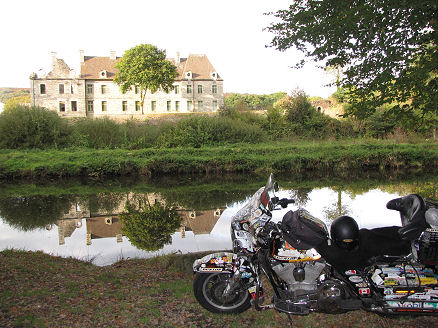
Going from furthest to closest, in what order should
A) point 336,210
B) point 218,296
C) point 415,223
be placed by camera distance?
1. point 336,210
2. point 218,296
3. point 415,223

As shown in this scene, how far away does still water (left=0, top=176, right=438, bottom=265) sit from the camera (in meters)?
7.02

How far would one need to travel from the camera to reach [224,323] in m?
3.46

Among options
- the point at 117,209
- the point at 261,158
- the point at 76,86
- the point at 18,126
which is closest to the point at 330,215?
the point at 117,209

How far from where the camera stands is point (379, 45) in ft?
20.2

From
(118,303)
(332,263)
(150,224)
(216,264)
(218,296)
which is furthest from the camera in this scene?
(150,224)

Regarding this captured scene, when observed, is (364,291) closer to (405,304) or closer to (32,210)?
(405,304)

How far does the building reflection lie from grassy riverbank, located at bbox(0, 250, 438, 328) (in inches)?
107

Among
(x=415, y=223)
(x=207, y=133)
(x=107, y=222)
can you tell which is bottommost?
(x=107, y=222)

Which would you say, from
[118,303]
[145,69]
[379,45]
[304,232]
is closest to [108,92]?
[145,69]

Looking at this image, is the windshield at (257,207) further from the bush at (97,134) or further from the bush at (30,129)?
the bush at (30,129)

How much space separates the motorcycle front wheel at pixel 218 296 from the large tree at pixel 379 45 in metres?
4.50

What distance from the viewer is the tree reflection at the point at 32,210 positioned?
921 centimetres

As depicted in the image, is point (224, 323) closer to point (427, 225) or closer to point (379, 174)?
point (427, 225)

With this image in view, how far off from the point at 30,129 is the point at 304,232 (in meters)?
22.9
